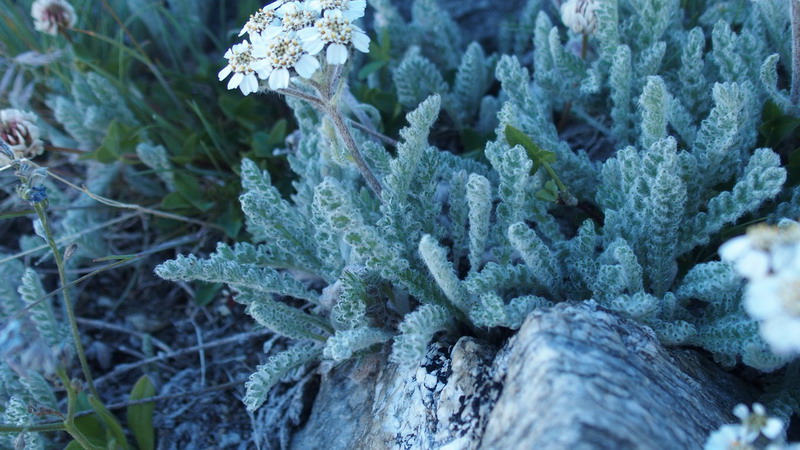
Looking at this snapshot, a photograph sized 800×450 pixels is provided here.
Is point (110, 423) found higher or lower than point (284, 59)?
lower

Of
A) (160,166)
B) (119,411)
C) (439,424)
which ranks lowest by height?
(119,411)

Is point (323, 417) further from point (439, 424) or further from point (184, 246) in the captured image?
point (184, 246)

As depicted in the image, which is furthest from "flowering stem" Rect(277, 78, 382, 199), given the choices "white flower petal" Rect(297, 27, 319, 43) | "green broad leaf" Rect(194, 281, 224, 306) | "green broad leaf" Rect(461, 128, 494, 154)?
"green broad leaf" Rect(194, 281, 224, 306)

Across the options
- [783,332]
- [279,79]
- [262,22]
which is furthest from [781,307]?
[262,22]

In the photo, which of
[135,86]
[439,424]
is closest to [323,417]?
[439,424]

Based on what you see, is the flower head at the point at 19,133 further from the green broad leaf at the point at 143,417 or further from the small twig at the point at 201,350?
the green broad leaf at the point at 143,417

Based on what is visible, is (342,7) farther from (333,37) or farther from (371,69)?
(371,69)
